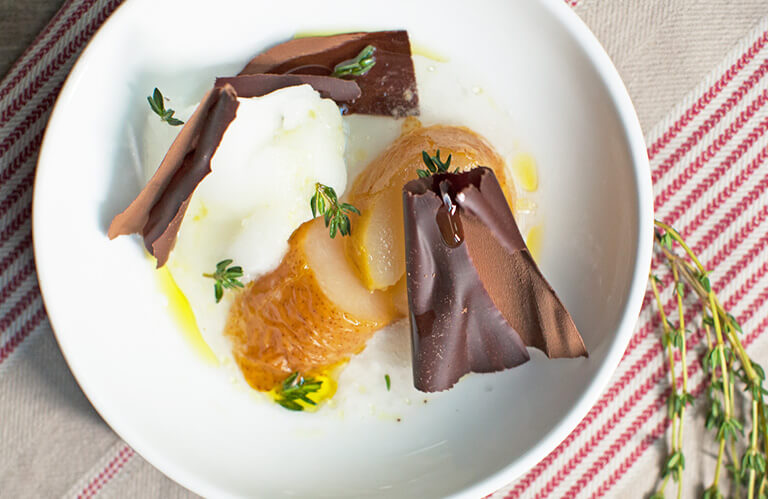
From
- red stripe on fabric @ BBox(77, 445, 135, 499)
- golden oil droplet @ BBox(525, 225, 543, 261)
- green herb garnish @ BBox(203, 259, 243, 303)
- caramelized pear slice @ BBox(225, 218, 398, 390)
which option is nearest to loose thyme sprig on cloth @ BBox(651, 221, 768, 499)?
golden oil droplet @ BBox(525, 225, 543, 261)

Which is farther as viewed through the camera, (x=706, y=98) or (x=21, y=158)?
(x=706, y=98)

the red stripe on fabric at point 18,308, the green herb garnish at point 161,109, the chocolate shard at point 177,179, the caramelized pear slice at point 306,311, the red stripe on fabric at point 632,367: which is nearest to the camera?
the chocolate shard at point 177,179

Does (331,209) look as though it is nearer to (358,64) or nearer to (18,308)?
(358,64)

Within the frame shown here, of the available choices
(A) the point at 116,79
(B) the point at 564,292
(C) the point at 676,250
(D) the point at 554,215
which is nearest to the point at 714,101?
(C) the point at 676,250

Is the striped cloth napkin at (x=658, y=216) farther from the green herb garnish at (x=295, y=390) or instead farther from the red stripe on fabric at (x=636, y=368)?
the green herb garnish at (x=295, y=390)

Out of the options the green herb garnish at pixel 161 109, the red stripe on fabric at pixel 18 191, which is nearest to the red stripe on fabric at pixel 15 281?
the red stripe on fabric at pixel 18 191

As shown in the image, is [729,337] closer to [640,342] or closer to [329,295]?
[640,342]

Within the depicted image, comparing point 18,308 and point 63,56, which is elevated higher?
point 63,56

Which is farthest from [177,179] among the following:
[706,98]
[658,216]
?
[706,98]
